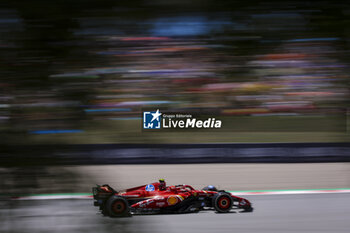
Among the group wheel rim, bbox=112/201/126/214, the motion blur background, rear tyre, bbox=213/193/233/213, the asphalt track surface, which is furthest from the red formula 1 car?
the motion blur background

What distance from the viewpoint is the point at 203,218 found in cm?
555

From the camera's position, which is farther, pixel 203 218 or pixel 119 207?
pixel 203 218

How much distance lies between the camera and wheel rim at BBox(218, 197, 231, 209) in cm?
556

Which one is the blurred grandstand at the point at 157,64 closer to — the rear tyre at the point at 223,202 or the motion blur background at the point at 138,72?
the motion blur background at the point at 138,72

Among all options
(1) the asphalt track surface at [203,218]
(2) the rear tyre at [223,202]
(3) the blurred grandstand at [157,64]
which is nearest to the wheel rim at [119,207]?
(1) the asphalt track surface at [203,218]

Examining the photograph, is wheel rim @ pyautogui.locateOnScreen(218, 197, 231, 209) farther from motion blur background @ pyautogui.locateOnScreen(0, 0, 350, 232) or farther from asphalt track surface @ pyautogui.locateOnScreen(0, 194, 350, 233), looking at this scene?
motion blur background @ pyautogui.locateOnScreen(0, 0, 350, 232)

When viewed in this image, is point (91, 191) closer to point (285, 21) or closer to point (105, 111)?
→ point (105, 111)

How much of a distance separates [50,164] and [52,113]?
135 mm

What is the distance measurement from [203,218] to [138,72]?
4941 millimetres

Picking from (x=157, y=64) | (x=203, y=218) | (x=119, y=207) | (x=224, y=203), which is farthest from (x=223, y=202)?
(x=157, y=64)

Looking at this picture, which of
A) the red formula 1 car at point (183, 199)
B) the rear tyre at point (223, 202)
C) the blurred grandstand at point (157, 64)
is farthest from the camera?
the rear tyre at point (223, 202)

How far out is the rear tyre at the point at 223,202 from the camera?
5562 millimetres

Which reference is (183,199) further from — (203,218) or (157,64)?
(157,64)

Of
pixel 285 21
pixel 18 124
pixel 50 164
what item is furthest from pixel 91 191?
pixel 285 21
